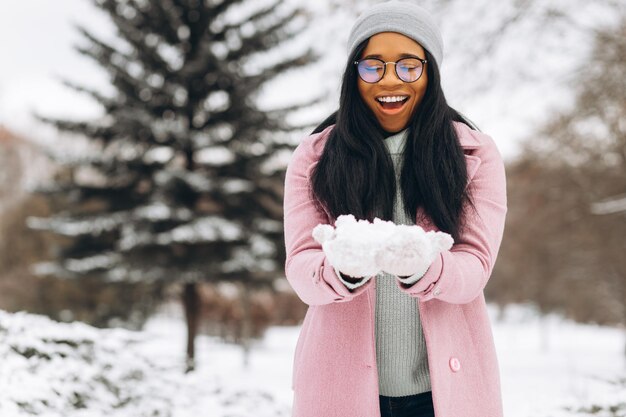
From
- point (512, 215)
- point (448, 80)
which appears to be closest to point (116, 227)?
point (448, 80)

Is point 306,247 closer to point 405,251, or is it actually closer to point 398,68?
point 405,251

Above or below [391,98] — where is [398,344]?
below

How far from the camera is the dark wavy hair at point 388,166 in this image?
1.50 meters

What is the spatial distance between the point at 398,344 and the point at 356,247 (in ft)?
1.45

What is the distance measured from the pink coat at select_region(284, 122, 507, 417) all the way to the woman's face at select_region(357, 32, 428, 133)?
0.74ft

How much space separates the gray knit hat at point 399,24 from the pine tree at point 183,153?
1073cm

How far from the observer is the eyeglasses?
160cm

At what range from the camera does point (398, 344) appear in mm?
1516

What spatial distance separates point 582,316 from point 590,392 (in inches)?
988

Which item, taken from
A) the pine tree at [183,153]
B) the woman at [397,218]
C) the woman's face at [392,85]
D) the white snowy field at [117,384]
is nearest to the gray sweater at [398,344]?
the woman at [397,218]

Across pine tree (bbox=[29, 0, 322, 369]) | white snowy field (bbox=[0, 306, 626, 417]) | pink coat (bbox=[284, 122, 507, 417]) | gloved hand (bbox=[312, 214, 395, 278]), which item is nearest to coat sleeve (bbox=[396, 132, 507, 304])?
pink coat (bbox=[284, 122, 507, 417])

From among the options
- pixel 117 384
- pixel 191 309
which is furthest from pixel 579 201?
pixel 117 384

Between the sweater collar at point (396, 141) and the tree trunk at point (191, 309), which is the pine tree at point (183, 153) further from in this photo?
the sweater collar at point (396, 141)

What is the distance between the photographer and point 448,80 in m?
7.95
